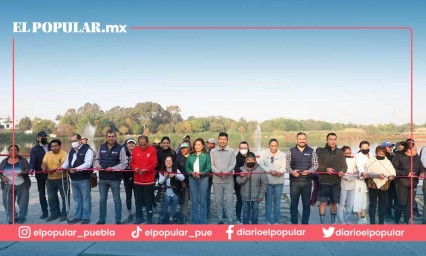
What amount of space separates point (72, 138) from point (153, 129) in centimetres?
571

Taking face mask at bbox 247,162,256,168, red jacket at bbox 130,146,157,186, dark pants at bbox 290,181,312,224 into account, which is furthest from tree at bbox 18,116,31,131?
dark pants at bbox 290,181,312,224

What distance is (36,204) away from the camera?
25.0 ft

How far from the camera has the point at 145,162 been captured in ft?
18.6

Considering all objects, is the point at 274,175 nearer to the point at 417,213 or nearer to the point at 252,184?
the point at 252,184

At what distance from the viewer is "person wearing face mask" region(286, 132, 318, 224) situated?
17.8 ft

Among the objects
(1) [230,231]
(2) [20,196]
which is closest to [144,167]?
(1) [230,231]

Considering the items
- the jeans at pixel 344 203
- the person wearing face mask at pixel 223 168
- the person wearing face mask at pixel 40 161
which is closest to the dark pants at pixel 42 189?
the person wearing face mask at pixel 40 161

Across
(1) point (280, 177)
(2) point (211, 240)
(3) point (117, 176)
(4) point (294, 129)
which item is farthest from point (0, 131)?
(4) point (294, 129)

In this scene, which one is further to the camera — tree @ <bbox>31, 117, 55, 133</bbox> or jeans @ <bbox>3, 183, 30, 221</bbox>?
tree @ <bbox>31, 117, 55, 133</bbox>

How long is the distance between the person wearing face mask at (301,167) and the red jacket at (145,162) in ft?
6.37

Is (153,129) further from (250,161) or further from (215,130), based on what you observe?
(250,161)

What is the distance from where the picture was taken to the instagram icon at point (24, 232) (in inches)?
187

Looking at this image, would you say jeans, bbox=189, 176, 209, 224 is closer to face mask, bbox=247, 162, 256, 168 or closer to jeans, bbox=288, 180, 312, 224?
face mask, bbox=247, 162, 256, 168

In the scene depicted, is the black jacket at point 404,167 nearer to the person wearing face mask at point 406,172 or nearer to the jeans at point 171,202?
the person wearing face mask at point 406,172
